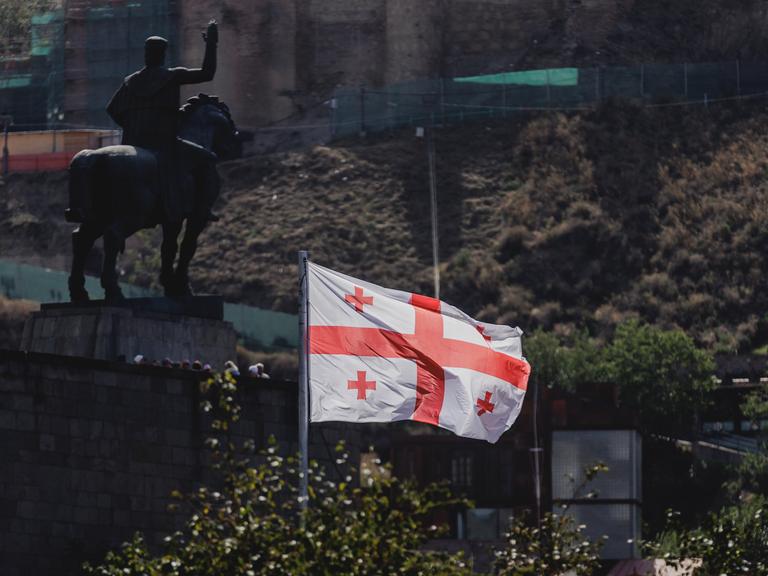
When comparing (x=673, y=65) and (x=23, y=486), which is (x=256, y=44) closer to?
(x=673, y=65)

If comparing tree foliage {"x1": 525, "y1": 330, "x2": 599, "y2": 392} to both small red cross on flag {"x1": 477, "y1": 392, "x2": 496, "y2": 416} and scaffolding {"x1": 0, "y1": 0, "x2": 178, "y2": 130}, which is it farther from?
small red cross on flag {"x1": 477, "y1": 392, "x2": 496, "y2": 416}

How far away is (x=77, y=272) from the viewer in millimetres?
34938

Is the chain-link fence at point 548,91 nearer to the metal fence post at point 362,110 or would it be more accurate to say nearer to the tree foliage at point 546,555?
the metal fence post at point 362,110

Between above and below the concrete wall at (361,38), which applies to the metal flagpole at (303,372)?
below

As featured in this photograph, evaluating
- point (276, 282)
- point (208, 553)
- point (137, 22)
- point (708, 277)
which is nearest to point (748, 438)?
point (708, 277)

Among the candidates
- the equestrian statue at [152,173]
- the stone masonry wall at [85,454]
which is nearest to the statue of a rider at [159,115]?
the equestrian statue at [152,173]

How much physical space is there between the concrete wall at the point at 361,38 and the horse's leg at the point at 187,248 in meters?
72.4

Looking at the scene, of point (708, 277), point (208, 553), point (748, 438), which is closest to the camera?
point (208, 553)

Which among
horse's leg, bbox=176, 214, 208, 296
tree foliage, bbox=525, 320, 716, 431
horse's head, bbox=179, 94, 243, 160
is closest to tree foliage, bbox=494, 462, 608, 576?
horse's leg, bbox=176, 214, 208, 296

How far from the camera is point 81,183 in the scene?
34375 mm

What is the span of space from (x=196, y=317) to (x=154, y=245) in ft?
224

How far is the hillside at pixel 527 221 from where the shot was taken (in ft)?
313

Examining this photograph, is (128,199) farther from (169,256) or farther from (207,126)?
(207,126)

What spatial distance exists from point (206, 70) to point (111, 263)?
242cm
